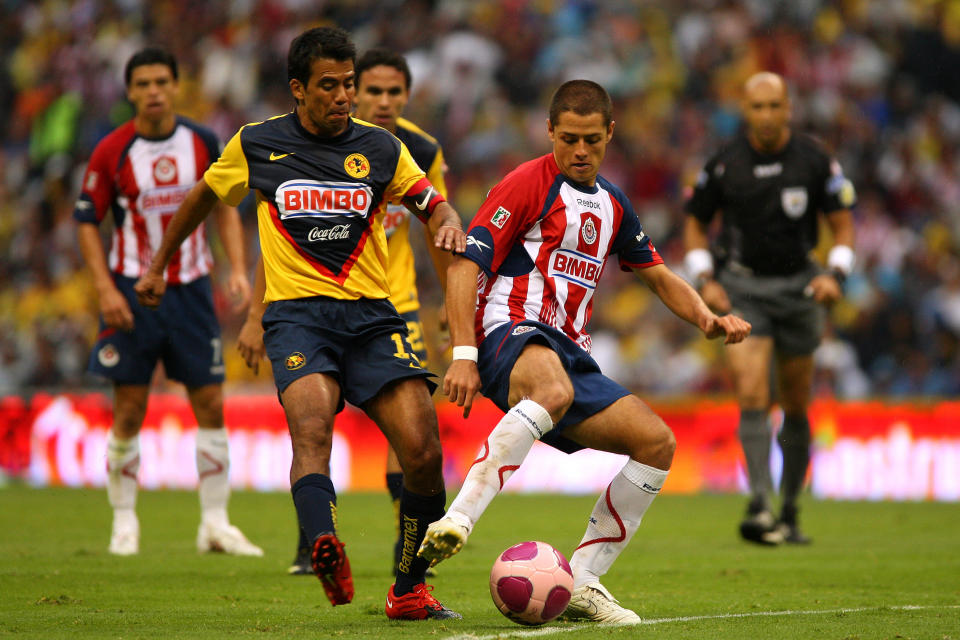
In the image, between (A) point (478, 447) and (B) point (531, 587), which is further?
(A) point (478, 447)

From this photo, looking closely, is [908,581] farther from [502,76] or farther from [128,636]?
[502,76]

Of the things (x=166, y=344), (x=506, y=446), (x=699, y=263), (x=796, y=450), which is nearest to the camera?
(x=506, y=446)

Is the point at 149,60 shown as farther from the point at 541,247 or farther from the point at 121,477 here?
the point at 541,247

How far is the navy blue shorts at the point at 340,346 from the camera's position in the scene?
206 inches

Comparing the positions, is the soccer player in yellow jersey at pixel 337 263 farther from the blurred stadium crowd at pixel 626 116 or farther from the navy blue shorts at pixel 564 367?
the blurred stadium crowd at pixel 626 116

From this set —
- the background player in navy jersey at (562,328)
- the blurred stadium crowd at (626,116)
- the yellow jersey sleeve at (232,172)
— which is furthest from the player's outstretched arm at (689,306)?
the blurred stadium crowd at (626,116)

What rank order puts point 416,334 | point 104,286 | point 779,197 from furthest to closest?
1. point 779,197
2. point 104,286
3. point 416,334

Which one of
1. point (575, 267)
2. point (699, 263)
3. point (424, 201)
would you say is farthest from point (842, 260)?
point (424, 201)

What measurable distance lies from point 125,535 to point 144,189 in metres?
2.21

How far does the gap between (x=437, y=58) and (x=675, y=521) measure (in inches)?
435

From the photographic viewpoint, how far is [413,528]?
5465 millimetres

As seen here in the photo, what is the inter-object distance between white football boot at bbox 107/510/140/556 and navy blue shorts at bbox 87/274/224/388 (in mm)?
887


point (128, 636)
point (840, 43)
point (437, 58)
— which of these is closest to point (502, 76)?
point (437, 58)

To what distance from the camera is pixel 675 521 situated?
10.7m
